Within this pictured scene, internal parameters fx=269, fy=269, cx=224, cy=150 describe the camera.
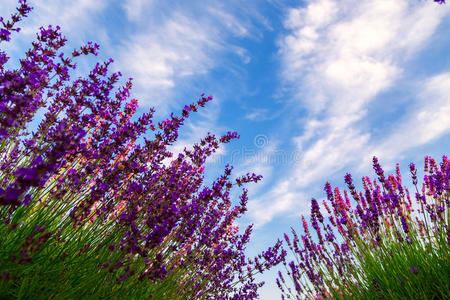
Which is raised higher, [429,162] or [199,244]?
[429,162]

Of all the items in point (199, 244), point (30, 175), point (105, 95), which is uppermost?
point (105, 95)

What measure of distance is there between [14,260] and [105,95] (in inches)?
76.4

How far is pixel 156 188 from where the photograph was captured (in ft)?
9.71

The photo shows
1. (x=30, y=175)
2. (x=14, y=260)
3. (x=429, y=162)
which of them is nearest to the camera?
(x=30, y=175)

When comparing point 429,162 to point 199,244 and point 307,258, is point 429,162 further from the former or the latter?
point 199,244

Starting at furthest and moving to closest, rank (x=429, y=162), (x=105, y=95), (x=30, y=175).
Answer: (x=429, y=162) < (x=105, y=95) < (x=30, y=175)

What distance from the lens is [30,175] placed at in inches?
39.9

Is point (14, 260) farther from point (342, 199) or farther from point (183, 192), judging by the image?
point (342, 199)

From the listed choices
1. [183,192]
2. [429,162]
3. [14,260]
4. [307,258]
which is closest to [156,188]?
[183,192]

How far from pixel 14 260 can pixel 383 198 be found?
3679mm

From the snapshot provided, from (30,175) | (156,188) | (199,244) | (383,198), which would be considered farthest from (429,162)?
(30,175)

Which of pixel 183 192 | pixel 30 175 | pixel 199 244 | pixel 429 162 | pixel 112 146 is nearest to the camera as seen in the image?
pixel 30 175

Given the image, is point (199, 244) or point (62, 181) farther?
point (199, 244)

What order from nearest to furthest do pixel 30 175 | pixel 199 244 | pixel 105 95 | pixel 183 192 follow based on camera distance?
pixel 30 175
pixel 105 95
pixel 183 192
pixel 199 244
